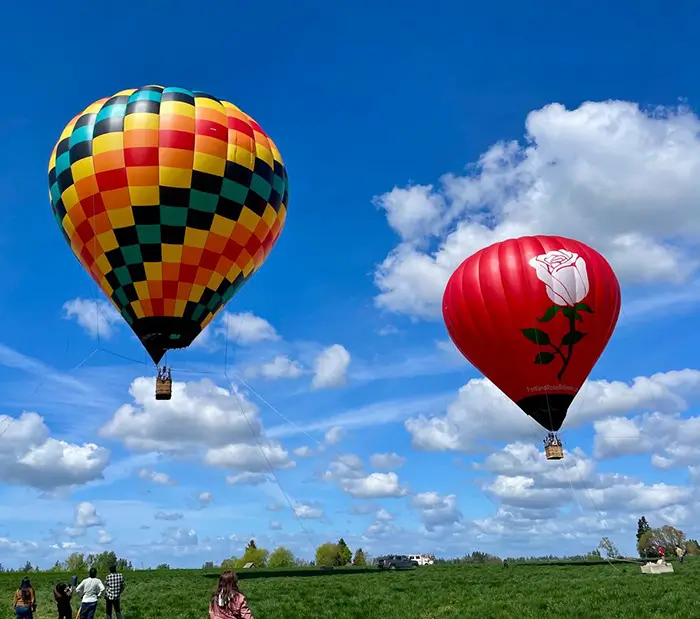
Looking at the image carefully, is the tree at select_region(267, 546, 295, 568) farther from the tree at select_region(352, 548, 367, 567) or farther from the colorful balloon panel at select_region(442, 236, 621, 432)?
the colorful balloon panel at select_region(442, 236, 621, 432)

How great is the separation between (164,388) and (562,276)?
15.6 metres

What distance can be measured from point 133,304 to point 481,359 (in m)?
14.0

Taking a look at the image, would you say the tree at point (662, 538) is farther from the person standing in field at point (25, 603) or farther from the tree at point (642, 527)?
the person standing in field at point (25, 603)

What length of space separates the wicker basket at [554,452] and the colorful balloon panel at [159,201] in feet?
46.1

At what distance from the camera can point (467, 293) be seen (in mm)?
26703

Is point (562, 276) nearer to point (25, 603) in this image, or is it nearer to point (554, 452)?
point (554, 452)

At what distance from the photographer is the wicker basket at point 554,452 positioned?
2455 cm

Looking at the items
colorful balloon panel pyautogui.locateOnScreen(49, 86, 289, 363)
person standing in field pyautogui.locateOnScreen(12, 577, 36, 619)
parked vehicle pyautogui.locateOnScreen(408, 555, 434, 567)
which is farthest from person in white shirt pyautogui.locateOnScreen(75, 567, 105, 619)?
parked vehicle pyautogui.locateOnScreen(408, 555, 434, 567)

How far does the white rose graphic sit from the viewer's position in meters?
25.2

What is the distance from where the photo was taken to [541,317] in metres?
25.1

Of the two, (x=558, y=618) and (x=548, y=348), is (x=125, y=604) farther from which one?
(x=548, y=348)

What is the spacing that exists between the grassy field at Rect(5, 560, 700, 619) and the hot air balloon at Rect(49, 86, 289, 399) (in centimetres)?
800

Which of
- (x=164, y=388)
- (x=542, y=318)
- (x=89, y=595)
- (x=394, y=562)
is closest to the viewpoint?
(x=89, y=595)

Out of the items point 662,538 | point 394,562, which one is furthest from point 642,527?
point 394,562
